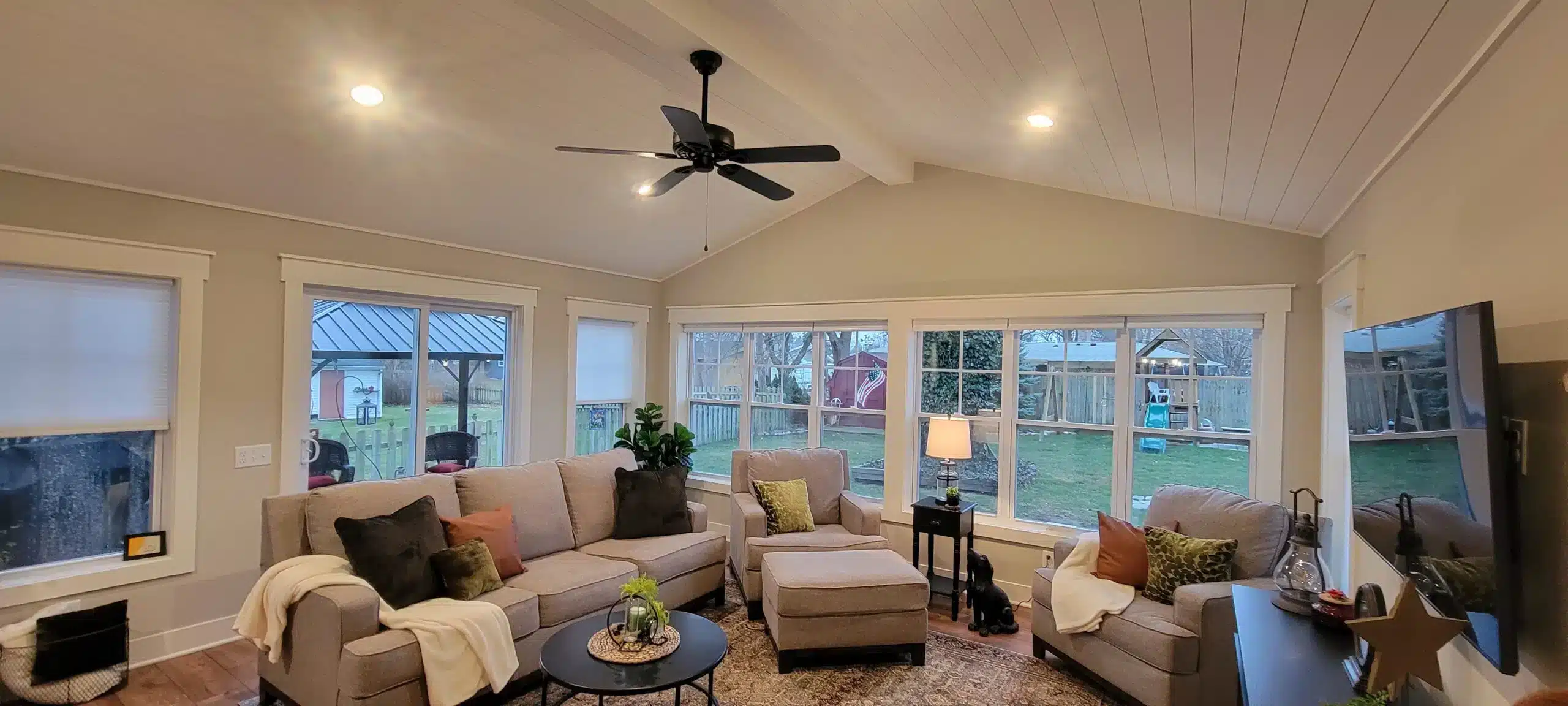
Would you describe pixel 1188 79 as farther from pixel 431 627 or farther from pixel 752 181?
pixel 431 627

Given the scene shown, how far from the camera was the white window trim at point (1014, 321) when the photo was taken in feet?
12.1

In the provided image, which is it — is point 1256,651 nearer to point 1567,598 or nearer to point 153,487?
point 1567,598

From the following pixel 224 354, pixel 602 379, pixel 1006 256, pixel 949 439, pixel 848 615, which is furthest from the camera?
pixel 602 379

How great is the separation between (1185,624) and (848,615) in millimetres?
1452

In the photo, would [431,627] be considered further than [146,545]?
No

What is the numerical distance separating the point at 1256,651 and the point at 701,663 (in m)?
1.80

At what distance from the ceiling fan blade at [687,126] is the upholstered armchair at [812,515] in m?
2.40

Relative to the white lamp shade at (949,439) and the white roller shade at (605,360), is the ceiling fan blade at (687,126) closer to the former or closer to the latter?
the white lamp shade at (949,439)

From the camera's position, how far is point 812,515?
4.52 m

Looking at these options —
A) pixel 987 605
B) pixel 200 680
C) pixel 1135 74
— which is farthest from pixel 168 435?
pixel 1135 74

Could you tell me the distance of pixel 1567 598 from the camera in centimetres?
117

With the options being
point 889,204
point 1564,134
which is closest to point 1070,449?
point 889,204

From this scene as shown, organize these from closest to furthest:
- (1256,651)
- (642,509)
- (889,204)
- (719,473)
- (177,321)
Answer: (1256,651) < (177,321) < (642,509) < (889,204) < (719,473)

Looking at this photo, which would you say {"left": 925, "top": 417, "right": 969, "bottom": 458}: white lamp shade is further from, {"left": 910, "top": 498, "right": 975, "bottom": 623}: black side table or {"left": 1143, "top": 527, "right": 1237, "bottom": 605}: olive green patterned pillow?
{"left": 1143, "top": 527, "right": 1237, "bottom": 605}: olive green patterned pillow
